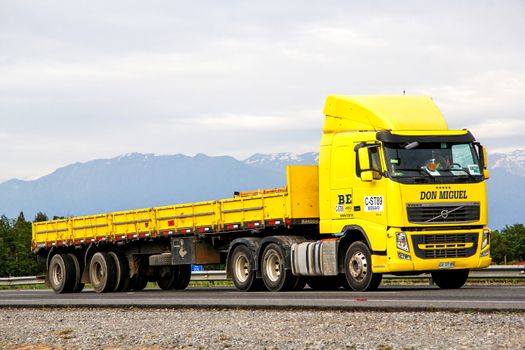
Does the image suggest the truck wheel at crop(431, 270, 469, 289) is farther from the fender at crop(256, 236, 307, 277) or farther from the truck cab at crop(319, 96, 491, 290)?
the fender at crop(256, 236, 307, 277)

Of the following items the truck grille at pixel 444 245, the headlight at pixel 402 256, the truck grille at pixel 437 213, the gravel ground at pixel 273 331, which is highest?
the truck grille at pixel 437 213

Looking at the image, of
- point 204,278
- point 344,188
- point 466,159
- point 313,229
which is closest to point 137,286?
point 204,278

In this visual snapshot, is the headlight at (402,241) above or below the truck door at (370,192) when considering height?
below

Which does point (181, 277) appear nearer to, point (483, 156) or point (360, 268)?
point (360, 268)

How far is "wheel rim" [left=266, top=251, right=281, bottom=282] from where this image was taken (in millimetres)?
23508

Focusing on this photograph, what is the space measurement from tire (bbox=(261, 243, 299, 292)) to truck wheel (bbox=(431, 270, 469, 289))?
3.20 m

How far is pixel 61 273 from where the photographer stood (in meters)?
31.6

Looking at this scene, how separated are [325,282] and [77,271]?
9910mm

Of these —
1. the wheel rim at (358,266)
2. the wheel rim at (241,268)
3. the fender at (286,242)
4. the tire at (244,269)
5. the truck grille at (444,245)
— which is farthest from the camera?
the wheel rim at (241,268)

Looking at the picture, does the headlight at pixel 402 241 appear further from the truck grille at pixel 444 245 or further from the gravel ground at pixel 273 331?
the gravel ground at pixel 273 331

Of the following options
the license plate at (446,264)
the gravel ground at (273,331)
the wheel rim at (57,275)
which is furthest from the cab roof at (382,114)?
the wheel rim at (57,275)

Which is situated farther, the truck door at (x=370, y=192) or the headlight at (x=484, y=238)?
the headlight at (x=484, y=238)

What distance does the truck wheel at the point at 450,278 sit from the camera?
21.8m

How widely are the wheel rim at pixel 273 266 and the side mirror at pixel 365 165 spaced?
3.68 metres
